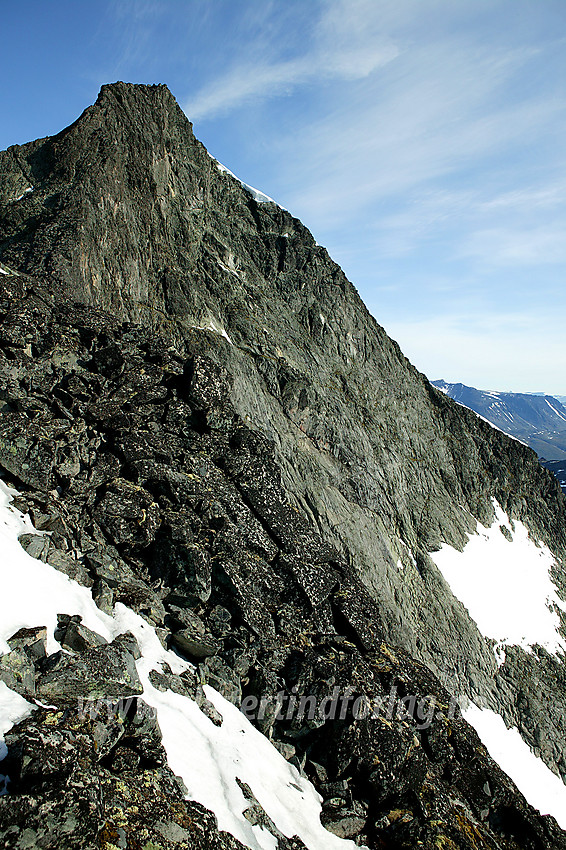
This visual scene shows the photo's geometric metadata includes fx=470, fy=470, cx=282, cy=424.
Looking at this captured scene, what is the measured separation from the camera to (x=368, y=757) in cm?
1405

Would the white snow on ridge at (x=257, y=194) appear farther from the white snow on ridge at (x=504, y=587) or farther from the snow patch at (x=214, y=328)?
the white snow on ridge at (x=504, y=587)

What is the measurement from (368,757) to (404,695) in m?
2.76

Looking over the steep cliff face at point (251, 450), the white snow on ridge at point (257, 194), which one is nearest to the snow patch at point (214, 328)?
the steep cliff face at point (251, 450)

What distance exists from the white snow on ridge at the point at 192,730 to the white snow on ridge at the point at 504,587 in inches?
1533

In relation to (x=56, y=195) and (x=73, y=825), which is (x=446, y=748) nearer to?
(x=73, y=825)

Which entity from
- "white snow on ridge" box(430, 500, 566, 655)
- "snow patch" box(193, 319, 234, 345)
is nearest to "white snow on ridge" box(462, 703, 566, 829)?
"white snow on ridge" box(430, 500, 566, 655)

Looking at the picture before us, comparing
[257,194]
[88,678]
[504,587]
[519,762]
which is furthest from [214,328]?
[519,762]

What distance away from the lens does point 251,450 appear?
2070cm

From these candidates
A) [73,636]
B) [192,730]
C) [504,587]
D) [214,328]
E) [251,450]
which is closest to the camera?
[73,636]

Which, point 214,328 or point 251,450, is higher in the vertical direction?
point 214,328

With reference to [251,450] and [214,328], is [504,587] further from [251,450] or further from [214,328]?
[251,450]

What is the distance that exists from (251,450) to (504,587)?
146ft

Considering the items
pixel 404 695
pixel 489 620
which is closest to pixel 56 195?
pixel 404 695

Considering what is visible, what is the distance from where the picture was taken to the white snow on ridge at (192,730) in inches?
411
